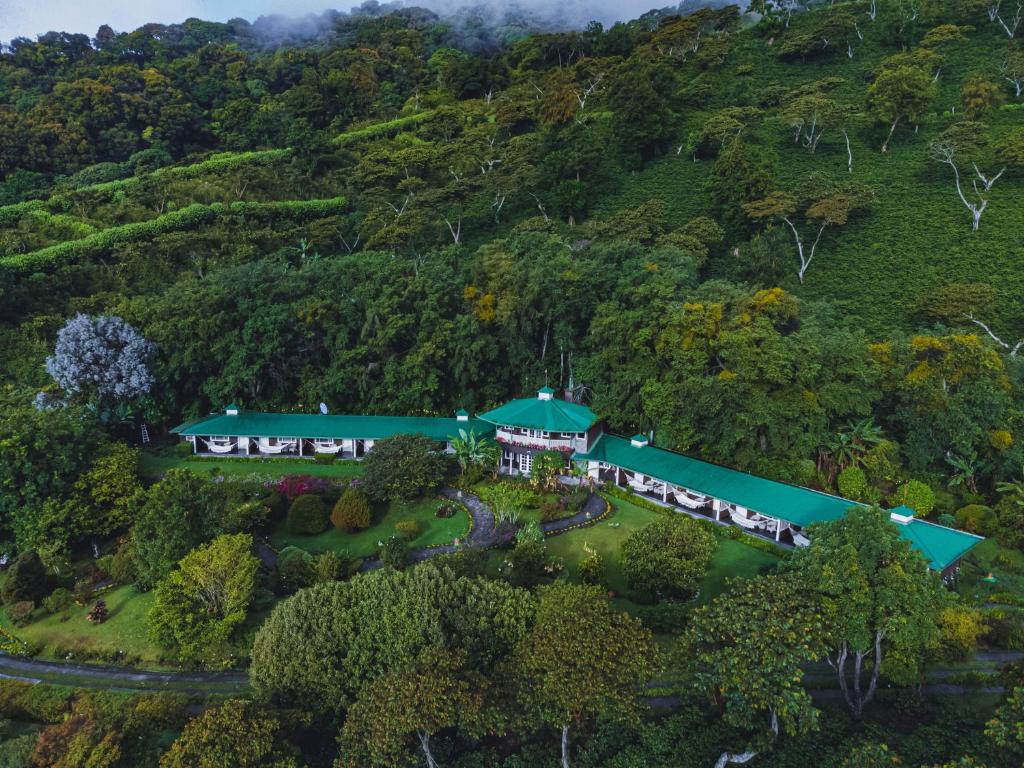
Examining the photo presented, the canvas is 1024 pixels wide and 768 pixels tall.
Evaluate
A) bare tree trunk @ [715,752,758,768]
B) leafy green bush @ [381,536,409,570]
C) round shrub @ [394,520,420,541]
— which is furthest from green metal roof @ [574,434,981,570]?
bare tree trunk @ [715,752,758,768]

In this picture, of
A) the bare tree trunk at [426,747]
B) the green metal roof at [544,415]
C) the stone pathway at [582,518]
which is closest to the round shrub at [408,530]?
the stone pathway at [582,518]

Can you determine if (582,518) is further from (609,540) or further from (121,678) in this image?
(121,678)

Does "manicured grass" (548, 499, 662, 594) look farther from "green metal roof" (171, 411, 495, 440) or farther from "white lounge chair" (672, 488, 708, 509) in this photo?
"green metal roof" (171, 411, 495, 440)

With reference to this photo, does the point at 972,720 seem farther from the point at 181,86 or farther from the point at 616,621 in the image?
the point at 181,86

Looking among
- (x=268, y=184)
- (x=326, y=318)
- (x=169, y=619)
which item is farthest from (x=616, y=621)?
(x=268, y=184)

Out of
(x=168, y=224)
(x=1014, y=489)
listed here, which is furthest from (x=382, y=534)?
(x=168, y=224)

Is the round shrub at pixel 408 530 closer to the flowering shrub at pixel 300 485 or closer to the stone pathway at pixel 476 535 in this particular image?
the stone pathway at pixel 476 535

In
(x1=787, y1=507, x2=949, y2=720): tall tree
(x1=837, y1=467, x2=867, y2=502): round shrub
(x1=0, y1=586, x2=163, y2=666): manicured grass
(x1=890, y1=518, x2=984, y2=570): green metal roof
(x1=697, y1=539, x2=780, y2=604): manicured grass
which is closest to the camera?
(x1=787, y1=507, x2=949, y2=720): tall tree

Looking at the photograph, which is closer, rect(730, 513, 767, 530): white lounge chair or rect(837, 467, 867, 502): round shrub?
rect(730, 513, 767, 530): white lounge chair
